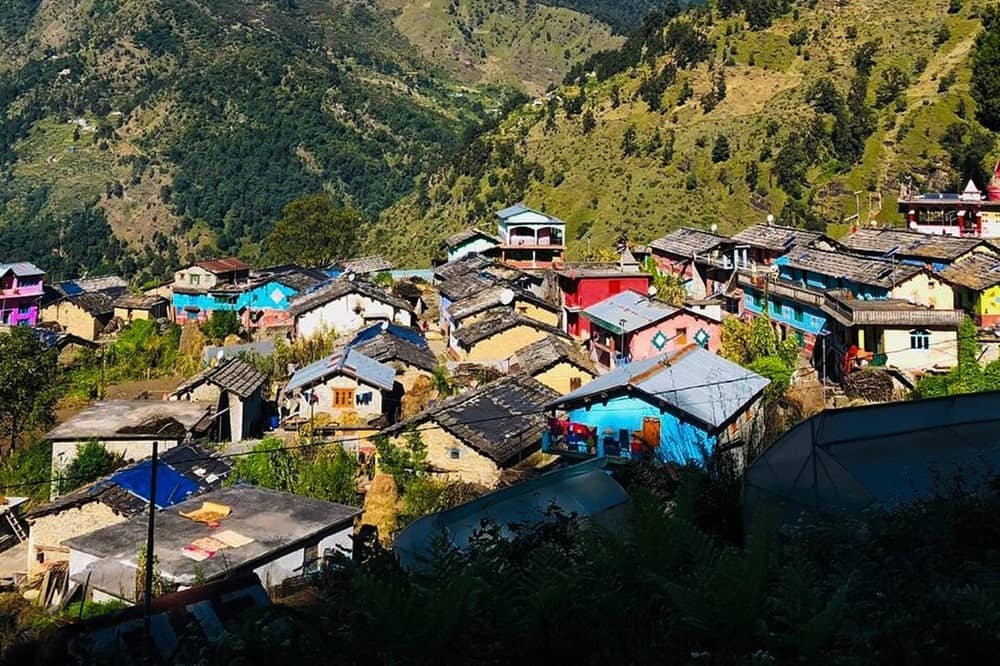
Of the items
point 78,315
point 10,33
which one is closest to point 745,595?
point 78,315

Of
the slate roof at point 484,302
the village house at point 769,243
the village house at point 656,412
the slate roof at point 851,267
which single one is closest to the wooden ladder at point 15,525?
the village house at point 656,412

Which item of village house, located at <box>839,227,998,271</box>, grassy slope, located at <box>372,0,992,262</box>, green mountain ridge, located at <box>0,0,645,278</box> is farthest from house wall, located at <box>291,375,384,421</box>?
green mountain ridge, located at <box>0,0,645,278</box>

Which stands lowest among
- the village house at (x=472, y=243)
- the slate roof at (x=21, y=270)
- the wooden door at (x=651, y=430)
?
the village house at (x=472, y=243)

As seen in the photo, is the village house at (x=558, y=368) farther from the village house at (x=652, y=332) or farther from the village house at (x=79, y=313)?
the village house at (x=79, y=313)

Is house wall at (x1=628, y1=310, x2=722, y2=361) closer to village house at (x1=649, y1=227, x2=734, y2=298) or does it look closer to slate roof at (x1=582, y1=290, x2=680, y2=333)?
slate roof at (x1=582, y1=290, x2=680, y2=333)

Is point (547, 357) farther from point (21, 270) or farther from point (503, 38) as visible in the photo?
point (503, 38)
